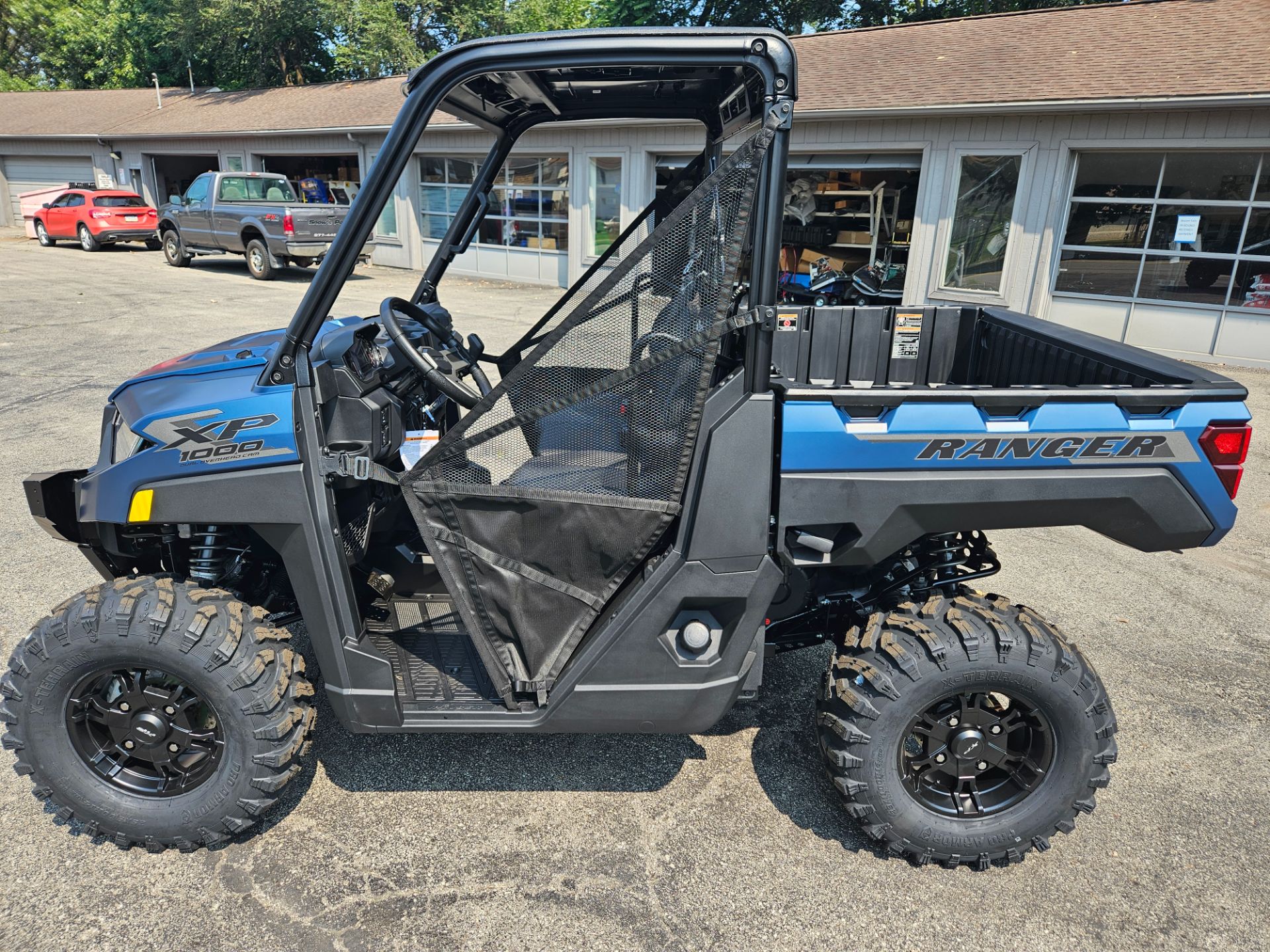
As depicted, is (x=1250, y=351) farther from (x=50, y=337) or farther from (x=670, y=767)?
(x=50, y=337)

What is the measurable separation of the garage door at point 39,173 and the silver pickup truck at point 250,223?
12.1 metres

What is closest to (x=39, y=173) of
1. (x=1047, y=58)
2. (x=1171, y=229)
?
(x=1047, y=58)

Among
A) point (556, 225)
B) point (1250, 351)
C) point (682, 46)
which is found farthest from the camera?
point (556, 225)

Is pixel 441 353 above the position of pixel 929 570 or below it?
above

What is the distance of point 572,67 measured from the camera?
236 cm

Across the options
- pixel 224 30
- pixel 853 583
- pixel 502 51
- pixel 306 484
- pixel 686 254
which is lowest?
pixel 853 583

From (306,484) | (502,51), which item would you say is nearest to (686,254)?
(502,51)

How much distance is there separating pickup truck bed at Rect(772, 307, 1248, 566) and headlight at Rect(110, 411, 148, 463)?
1.98 m

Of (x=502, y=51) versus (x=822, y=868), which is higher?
(x=502, y=51)

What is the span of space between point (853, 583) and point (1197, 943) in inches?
56.1

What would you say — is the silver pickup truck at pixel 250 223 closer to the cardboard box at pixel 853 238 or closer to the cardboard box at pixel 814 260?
the cardboard box at pixel 814 260

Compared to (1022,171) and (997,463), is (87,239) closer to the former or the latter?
(1022,171)

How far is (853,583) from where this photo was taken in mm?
3117

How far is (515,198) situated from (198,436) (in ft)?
56.0
